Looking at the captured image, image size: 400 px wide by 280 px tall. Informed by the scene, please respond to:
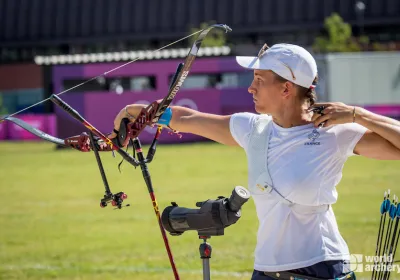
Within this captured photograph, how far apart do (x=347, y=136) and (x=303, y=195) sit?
406 mm

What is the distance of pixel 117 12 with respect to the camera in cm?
6981

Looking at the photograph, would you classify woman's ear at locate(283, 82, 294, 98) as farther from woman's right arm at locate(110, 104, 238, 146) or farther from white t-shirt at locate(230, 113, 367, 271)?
woman's right arm at locate(110, 104, 238, 146)

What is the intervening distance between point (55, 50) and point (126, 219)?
60.6 m

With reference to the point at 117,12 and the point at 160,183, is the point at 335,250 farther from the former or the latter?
the point at 117,12

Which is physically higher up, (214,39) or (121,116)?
(121,116)

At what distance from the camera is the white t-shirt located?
456cm

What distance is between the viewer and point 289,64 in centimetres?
462

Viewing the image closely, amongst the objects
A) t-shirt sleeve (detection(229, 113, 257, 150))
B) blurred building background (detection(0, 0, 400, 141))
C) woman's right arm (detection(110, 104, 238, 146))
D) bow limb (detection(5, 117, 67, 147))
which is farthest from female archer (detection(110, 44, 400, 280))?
blurred building background (detection(0, 0, 400, 141))

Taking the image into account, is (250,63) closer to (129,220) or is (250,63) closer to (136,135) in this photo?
(136,135)

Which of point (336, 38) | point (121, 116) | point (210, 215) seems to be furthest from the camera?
point (336, 38)

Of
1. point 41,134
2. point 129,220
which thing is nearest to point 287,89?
point 41,134

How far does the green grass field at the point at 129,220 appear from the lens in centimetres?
1034

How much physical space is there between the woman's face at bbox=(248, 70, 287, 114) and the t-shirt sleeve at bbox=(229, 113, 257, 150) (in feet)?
0.67

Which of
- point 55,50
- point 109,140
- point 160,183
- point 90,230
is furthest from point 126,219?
point 55,50
